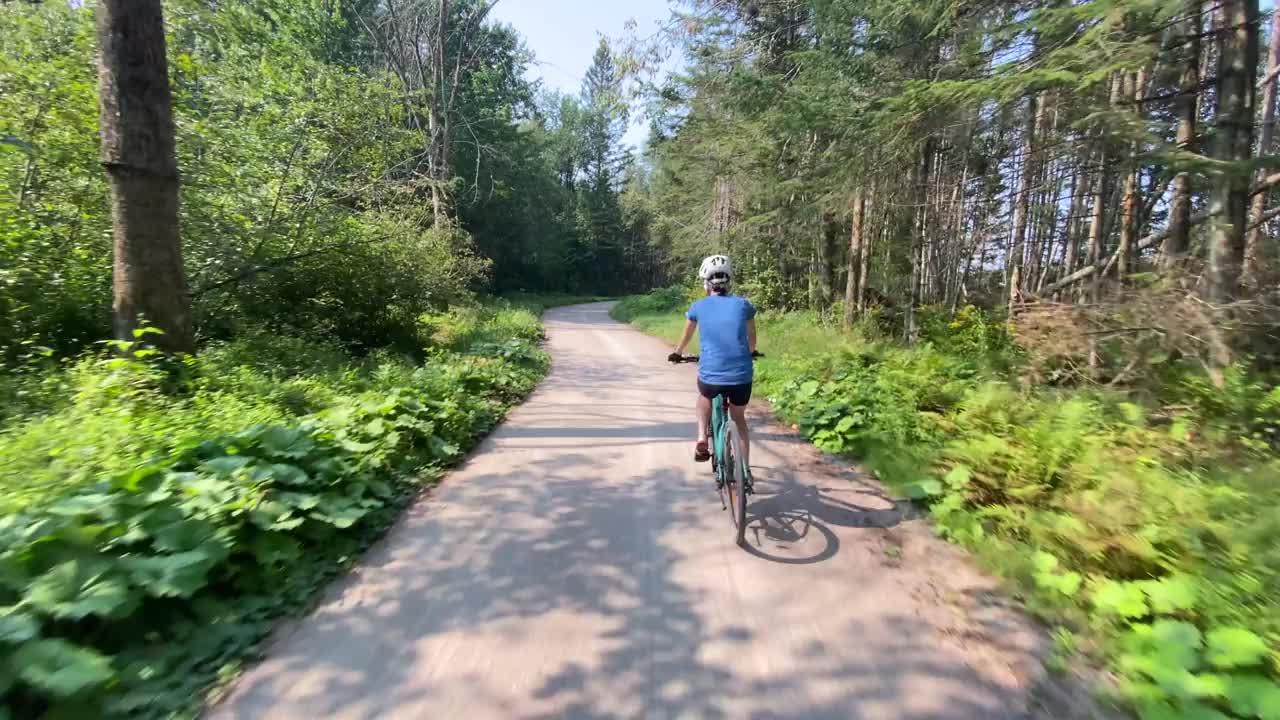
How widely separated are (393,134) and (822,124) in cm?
867

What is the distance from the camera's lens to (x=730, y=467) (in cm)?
437

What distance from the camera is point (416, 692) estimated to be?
258 centimetres

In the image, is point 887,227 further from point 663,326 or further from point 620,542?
point 620,542

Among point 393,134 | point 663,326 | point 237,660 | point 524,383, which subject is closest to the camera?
point 237,660

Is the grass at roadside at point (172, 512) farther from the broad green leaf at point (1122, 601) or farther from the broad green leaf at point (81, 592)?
the broad green leaf at point (1122, 601)

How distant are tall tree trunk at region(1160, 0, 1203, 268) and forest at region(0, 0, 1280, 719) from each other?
5cm

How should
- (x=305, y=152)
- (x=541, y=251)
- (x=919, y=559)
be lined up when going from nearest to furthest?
1. (x=919, y=559)
2. (x=305, y=152)
3. (x=541, y=251)

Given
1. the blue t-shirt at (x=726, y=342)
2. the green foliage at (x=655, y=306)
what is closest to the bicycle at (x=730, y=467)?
the blue t-shirt at (x=726, y=342)

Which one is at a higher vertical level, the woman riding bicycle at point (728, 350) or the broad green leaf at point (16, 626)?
the woman riding bicycle at point (728, 350)

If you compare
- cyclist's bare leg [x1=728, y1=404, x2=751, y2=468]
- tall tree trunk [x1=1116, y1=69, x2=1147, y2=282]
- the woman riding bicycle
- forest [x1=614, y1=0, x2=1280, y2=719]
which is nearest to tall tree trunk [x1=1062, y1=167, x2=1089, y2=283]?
forest [x1=614, y1=0, x2=1280, y2=719]

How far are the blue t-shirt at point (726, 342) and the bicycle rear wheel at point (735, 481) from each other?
0.38m

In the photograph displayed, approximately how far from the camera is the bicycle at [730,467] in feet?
13.3

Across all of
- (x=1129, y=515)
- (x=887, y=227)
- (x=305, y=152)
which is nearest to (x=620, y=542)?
(x=1129, y=515)

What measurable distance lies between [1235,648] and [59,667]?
14.5 ft
